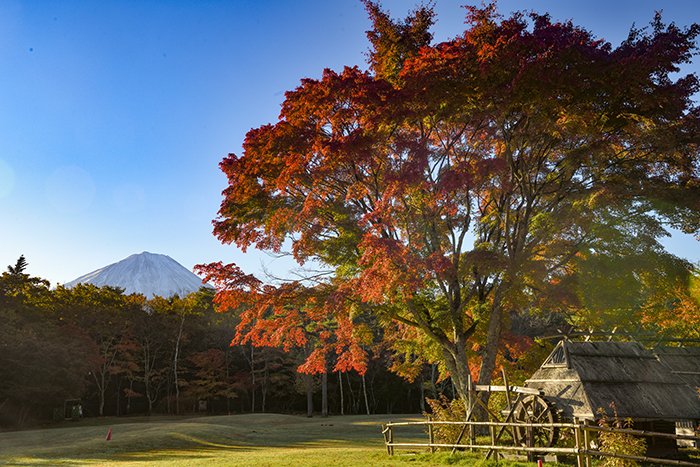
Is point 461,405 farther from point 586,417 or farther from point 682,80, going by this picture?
point 682,80

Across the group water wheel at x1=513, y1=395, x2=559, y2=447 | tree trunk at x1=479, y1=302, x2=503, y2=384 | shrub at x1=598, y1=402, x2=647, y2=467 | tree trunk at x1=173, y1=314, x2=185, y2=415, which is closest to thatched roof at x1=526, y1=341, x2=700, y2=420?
water wheel at x1=513, y1=395, x2=559, y2=447

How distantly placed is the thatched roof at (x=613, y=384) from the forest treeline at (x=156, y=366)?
3570 cm

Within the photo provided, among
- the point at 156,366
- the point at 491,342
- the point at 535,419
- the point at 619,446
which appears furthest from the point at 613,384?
the point at 156,366

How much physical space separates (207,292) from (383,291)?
164 ft

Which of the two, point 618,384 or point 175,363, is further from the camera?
point 175,363

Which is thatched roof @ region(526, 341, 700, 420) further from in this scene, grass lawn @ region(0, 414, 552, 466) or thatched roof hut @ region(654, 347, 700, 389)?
grass lawn @ region(0, 414, 552, 466)

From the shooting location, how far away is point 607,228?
1966 centimetres

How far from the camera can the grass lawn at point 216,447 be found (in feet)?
62.2

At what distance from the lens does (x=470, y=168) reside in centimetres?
1873

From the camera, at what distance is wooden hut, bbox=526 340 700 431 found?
1565 cm

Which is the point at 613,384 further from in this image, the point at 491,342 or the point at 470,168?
the point at 470,168

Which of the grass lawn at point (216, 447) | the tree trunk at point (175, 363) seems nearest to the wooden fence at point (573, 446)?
the grass lawn at point (216, 447)

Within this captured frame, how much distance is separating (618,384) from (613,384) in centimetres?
19

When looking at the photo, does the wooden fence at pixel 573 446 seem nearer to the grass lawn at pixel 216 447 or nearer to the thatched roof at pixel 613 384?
the grass lawn at pixel 216 447
